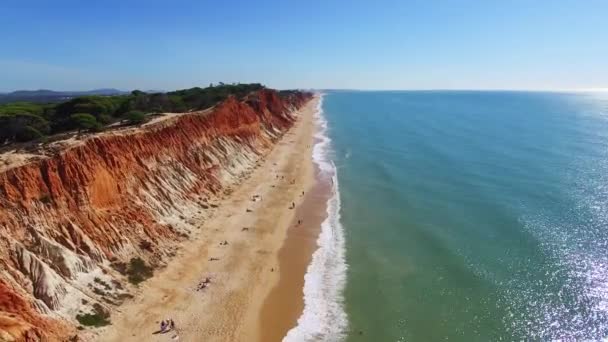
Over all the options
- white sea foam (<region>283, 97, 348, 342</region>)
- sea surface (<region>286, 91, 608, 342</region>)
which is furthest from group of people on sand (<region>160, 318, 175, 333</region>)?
sea surface (<region>286, 91, 608, 342</region>)

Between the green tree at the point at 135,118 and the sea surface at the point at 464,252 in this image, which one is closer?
the sea surface at the point at 464,252

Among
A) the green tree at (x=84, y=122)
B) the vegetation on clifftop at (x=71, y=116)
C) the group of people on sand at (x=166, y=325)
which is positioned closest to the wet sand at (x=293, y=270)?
the group of people on sand at (x=166, y=325)

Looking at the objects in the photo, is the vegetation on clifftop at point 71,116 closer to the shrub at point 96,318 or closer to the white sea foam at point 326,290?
the shrub at point 96,318

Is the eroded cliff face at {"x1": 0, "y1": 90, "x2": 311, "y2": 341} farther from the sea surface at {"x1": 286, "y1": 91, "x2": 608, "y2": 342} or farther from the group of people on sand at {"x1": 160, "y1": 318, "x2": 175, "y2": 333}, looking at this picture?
the sea surface at {"x1": 286, "y1": 91, "x2": 608, "y2": 342}

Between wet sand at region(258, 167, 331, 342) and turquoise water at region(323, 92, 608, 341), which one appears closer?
turquoise water at region(323, 92, 608, 341)

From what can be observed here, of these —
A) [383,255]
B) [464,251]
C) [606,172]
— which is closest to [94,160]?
[383,255]
